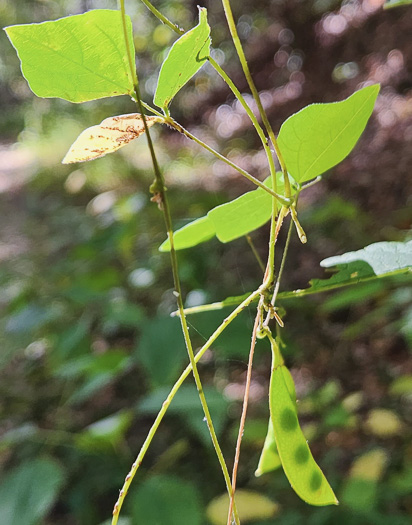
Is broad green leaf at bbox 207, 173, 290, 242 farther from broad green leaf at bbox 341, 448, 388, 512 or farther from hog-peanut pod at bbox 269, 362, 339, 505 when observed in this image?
broad green leaf at bbox 341, 448, 388, 512

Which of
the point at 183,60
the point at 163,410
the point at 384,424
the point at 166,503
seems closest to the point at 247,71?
the point at 183,60

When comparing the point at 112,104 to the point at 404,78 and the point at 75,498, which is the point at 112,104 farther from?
the point at 75,498

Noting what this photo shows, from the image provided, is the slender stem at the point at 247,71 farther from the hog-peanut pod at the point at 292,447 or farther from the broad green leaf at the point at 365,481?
the broad green leaf at the point at 365,481

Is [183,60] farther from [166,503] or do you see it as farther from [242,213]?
[166,503]

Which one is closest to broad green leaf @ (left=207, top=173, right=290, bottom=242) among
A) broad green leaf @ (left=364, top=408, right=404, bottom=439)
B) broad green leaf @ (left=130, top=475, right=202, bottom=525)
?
broad green leaf @ (left=130, top=475, right=202, bottom=525)

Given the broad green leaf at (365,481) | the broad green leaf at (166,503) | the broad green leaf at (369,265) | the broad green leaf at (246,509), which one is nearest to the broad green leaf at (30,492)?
the broad green leaf at (166,503)

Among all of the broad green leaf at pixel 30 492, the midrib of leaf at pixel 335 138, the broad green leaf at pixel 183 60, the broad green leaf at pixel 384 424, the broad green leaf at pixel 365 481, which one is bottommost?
the broad green leaf at pixel 384 424

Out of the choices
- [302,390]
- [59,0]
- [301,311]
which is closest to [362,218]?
[301,311]
